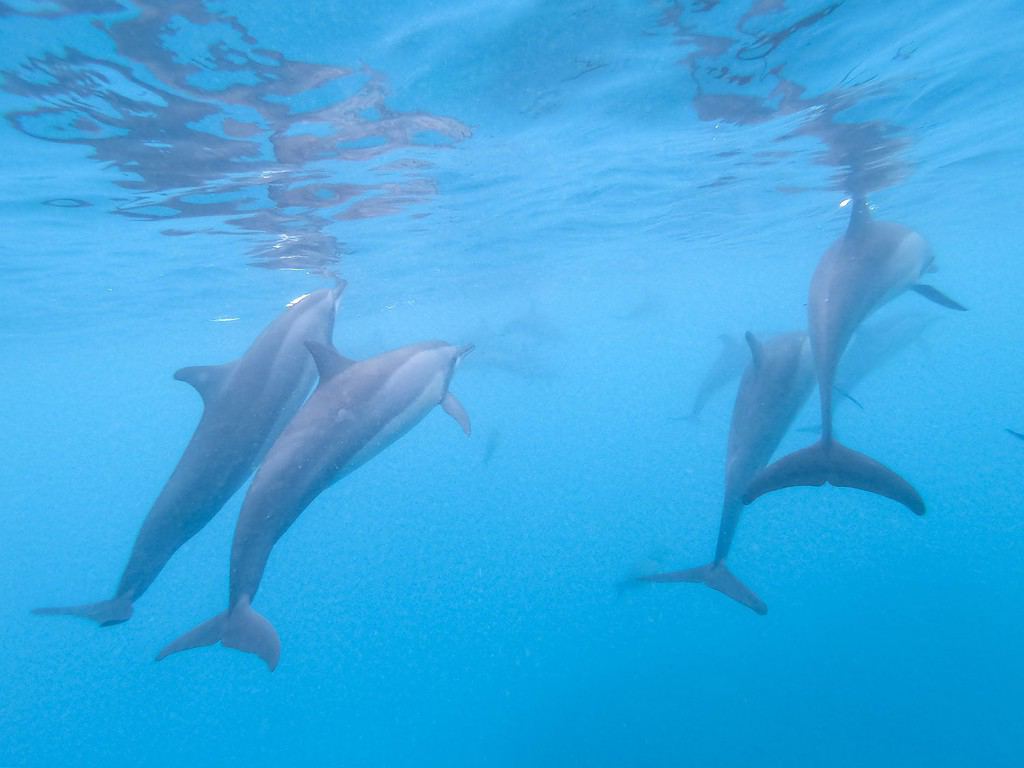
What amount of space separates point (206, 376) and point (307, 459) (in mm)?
1849

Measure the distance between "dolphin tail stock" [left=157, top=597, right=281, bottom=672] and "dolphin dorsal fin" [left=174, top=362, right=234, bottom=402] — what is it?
206 centimetres

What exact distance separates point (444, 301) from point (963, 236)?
3522 centimetres

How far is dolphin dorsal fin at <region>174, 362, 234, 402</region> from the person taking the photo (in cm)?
572

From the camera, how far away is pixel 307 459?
15.6 feet

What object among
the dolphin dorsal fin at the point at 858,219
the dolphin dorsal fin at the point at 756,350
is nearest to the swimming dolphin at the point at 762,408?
the dolphin dorsal fin at the point at 756,350

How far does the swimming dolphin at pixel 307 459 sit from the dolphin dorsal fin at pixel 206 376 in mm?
1206

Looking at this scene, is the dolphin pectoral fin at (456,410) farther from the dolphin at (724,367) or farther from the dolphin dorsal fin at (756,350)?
the dolphin at (724,367)

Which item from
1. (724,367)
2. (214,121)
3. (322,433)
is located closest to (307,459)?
(322,433)

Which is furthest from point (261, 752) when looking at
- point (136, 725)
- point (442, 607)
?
point (442, 607)

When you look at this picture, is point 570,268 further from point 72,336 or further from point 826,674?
point 72,336

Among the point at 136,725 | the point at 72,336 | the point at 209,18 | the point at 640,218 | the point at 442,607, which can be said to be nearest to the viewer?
the point at 209,18

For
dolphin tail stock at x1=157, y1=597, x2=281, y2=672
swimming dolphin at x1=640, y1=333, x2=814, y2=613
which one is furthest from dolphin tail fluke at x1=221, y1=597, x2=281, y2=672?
swimming dolphin at x1=640, y1=333, x2=814, y2=613

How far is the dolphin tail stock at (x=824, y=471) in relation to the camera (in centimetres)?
504

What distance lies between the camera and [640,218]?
70.5 ft
